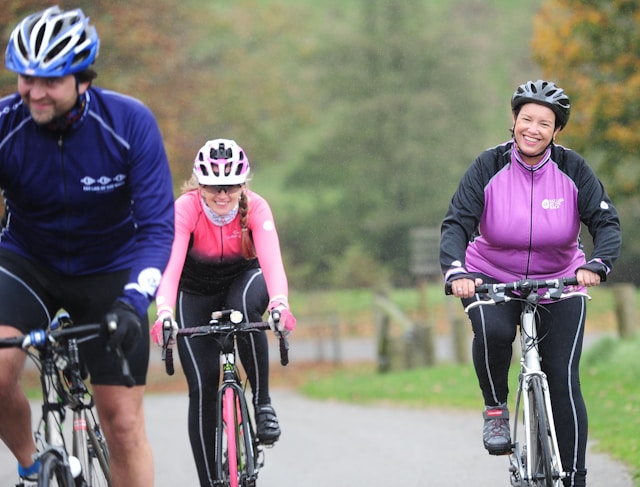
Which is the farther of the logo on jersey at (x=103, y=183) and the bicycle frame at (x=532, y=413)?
the bicycle frame at (x=532, y=413)

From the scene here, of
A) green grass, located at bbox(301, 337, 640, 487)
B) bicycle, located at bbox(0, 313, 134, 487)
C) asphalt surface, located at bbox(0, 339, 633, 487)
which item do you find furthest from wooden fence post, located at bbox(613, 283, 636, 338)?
bicycle, located at bbox(0, 313, 134, 487)

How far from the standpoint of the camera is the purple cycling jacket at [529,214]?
6.35 metres


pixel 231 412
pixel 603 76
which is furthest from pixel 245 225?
pixel 603 76

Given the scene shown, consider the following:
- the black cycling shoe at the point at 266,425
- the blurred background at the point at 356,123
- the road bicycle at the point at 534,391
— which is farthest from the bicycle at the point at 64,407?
the blurred background at the point at 356,123

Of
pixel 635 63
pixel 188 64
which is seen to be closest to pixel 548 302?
pixel 635 63

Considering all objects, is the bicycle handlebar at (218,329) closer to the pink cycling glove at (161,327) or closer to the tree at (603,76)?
the pink cycling glove at (161,327)

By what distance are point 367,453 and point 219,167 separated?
4439mm

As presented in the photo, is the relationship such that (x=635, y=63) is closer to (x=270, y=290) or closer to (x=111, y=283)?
(x=270, y=290)

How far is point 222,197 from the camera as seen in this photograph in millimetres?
6832

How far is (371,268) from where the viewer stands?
1796 inches

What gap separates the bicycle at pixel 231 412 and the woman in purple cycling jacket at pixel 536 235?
3.62 ft

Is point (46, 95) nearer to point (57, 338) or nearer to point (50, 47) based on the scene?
point (50, 47)

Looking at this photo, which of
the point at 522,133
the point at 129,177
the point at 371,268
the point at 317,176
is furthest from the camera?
the point at 317,176

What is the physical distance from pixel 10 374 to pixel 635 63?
1703 cm
